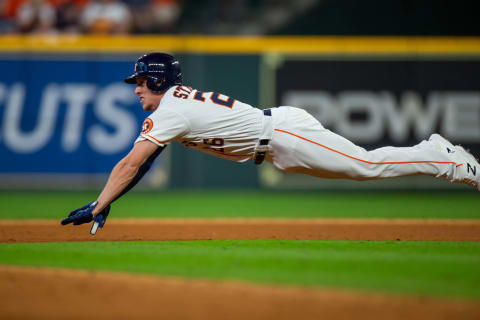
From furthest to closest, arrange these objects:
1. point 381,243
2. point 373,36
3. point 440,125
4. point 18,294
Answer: point 373,36 < point 440,125 < point 381,243 < point 18,294

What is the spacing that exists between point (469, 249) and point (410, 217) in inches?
100

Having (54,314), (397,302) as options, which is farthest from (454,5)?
(54,314)

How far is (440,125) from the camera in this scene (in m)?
10.2

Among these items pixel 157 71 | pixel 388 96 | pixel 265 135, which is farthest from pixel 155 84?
pixel 388 96

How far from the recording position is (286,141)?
195 inches

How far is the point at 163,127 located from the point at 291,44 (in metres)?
6.23

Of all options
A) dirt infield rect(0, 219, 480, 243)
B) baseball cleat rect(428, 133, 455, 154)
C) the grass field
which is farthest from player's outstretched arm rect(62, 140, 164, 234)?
baseball cleat rect(428, 133, 455, 154)

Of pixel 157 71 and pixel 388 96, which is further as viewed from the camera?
pixel 388 96

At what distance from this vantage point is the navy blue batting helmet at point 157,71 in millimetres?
4984

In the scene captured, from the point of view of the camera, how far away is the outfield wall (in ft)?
34.0

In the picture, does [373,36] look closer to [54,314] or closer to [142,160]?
[142,160]

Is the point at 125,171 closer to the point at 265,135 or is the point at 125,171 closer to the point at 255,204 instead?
the point at 265,135

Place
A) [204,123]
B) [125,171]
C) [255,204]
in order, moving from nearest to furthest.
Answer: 1. [125,171]
2. [204,123]
3. [255,204]

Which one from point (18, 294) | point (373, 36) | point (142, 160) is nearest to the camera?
point (18, 294)
